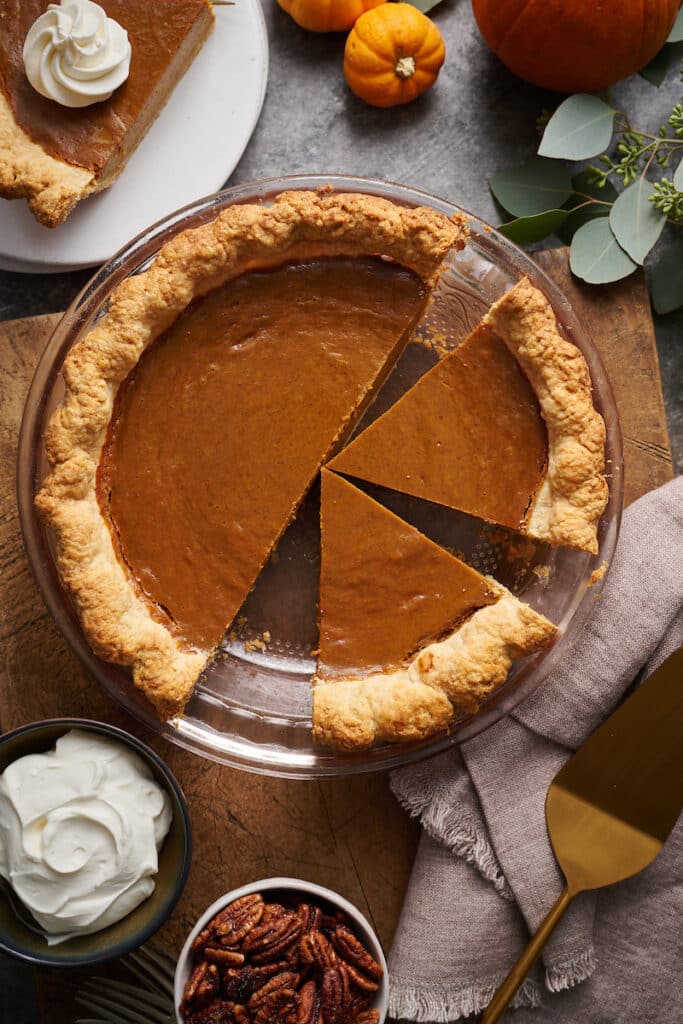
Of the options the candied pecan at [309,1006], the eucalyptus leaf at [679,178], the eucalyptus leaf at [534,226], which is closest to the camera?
the candied pecan at [309,1006]

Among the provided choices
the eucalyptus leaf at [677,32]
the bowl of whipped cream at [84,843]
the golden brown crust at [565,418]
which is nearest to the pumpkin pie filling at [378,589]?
the golden brown crust at [565,418]

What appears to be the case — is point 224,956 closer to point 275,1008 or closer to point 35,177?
point 275,1008

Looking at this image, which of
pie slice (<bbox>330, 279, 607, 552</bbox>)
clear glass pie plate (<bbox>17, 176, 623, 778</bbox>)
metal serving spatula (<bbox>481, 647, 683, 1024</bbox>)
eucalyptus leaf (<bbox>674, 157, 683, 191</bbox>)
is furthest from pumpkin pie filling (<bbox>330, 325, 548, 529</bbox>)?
eucalyptus leaf (<bbox>674, 157, 683, 191</bbox>)

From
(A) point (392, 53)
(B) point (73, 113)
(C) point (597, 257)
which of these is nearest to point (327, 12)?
(A) point (392, 53)

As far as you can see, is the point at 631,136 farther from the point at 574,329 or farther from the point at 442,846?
the point at 442,846

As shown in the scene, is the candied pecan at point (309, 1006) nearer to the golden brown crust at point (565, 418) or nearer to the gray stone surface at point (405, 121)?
the golden brown crust at point (565, 418)

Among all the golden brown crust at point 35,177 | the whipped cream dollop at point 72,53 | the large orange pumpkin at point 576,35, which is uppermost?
the whipped cream dollop at point 72,53
